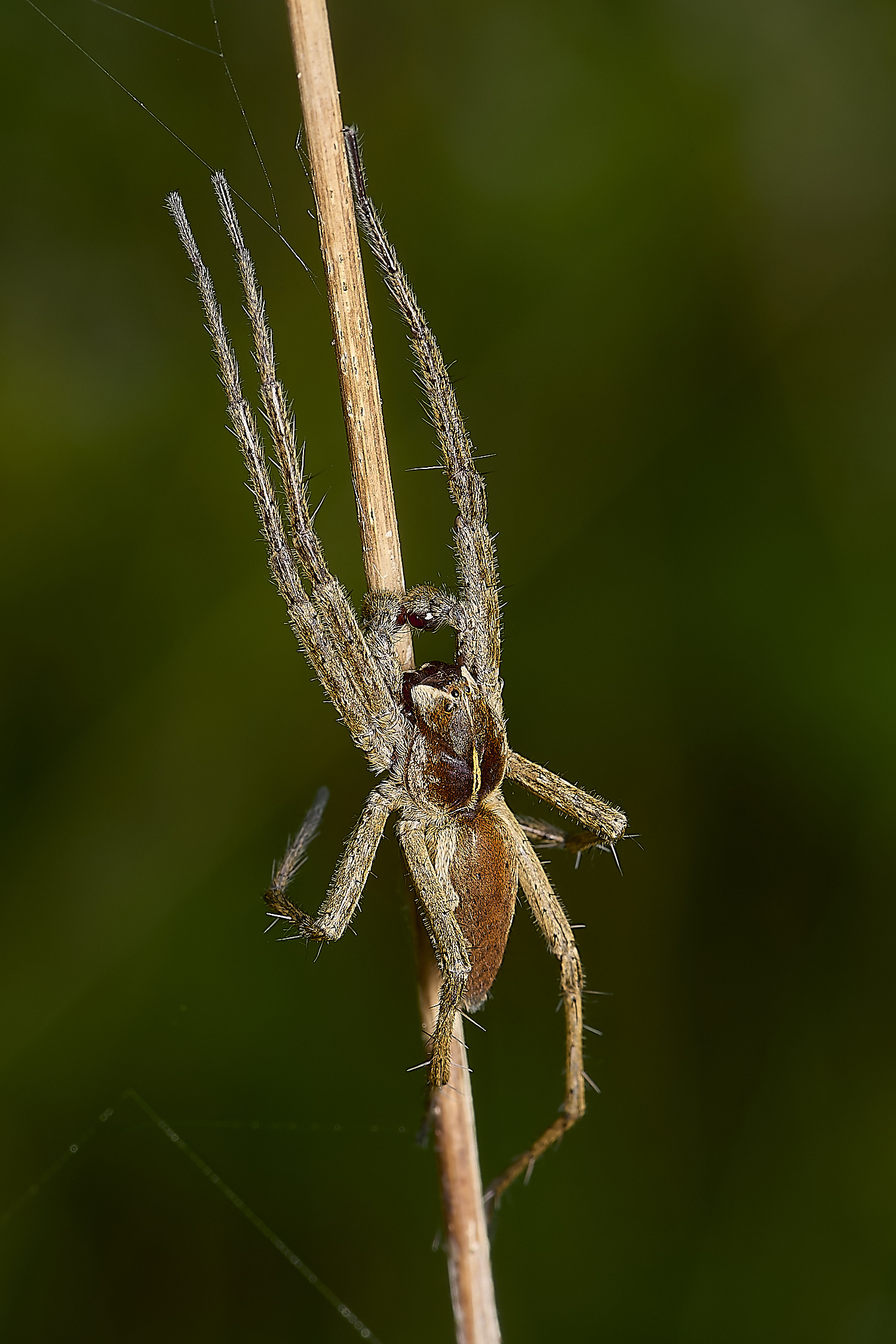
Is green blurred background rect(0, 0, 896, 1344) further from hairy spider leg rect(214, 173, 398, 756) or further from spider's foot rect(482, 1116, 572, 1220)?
hairy spider leg rect(214, 173, 398, 756)

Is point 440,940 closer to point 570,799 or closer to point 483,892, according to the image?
point 483,892

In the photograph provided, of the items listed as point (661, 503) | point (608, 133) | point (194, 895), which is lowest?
point (194, 895)

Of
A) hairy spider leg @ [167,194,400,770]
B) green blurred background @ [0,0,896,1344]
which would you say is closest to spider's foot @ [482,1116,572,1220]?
green blurred background @ [0,0,896,1344]

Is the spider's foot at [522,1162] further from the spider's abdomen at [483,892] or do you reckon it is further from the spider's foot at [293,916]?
the spider's foot at [293,916]

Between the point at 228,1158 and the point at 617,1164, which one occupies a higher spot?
the point at 228,1158

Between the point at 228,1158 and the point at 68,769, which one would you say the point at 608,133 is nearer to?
the point at 68,769

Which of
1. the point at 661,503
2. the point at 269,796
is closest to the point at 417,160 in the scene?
the point at 661,503
